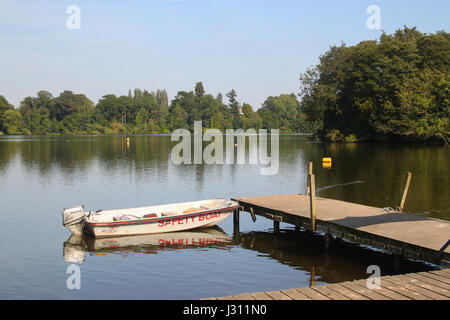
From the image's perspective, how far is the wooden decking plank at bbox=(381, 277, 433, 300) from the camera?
384 inches

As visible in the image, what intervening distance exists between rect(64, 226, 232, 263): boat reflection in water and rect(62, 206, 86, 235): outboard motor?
1.44ft

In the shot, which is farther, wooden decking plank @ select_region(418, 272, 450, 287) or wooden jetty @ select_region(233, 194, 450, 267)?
wooden jetty @ select_region(233, 194, 450, 267)

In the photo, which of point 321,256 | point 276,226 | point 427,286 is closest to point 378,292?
point 427,286

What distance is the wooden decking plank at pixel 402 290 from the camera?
977 centimetres

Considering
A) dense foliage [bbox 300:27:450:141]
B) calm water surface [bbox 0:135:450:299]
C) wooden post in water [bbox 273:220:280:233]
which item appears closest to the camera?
calm water surface [bbox 0:135:450:299]

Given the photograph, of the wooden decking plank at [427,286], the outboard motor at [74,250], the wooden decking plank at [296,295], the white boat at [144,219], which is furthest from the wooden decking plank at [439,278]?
the outboard motor at [74,250]

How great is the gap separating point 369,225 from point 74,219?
1216 cm

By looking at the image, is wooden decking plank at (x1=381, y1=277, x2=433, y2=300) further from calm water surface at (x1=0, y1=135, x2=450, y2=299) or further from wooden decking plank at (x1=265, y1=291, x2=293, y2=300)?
calm water surface at (x1=0, y1=135, x2=450, y2=299)

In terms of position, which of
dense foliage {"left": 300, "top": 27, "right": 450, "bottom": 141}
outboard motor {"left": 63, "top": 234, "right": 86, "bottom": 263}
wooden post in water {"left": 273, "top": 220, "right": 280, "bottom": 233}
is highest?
dense foliage {"left": 300, "top": 27, "right": 450, "bottom": 141}

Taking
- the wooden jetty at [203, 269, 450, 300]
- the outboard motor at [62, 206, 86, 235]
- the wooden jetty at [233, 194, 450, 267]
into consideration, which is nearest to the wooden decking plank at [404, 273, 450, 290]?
the wooden jetty at [203, 269, 450, 300]

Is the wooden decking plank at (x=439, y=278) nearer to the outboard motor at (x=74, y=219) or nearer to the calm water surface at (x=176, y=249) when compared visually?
the calm water surface at (x=176, y=249)

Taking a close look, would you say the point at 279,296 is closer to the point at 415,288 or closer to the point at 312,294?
the point at 312,294
